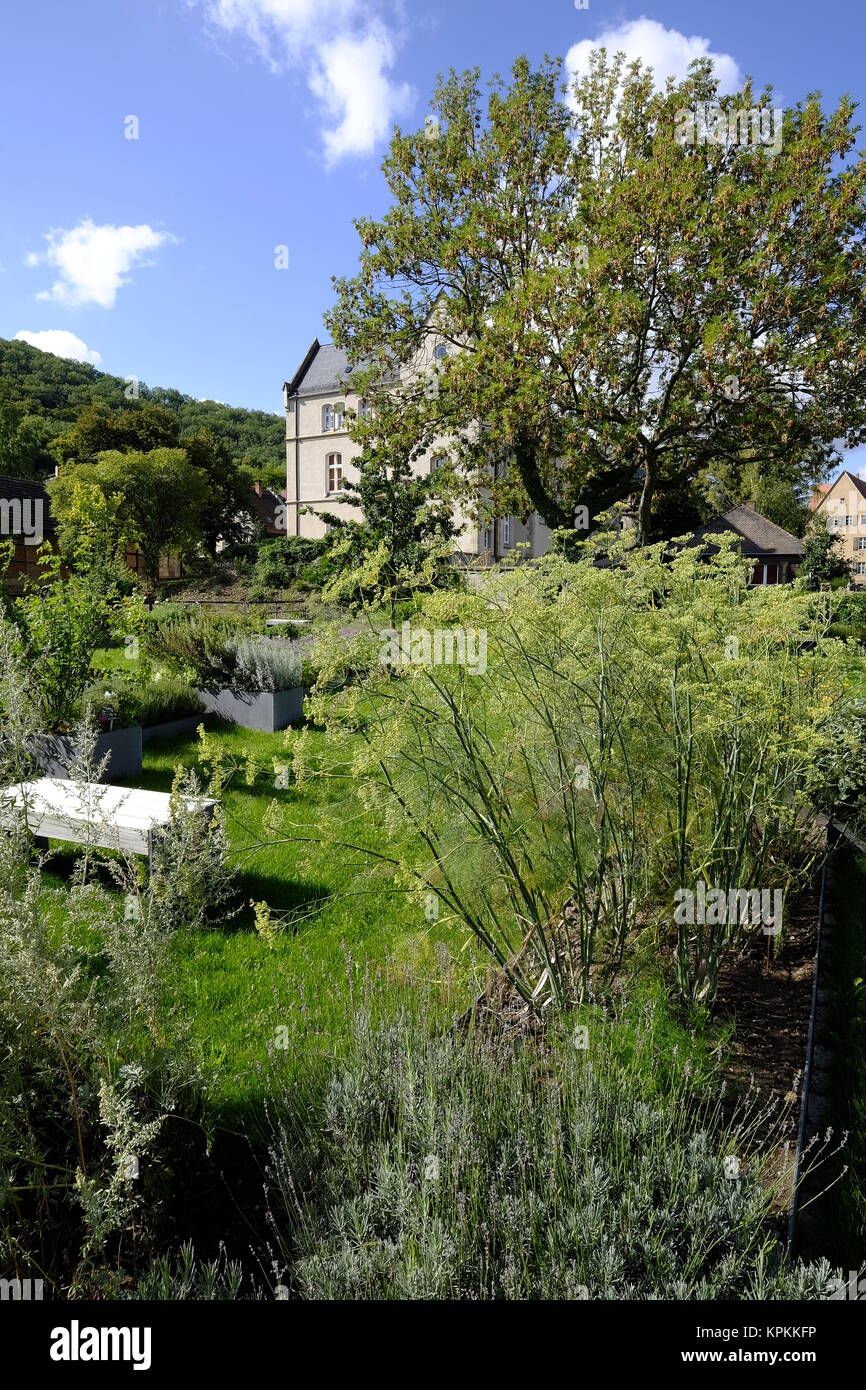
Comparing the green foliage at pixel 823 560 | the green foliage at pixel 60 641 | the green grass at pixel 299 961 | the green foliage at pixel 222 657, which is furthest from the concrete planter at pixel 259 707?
the green foliage at pixel 823 560

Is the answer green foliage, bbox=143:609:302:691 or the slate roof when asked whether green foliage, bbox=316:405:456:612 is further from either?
the slate roof

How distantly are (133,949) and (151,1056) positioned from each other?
1.13 feet

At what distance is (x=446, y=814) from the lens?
3.39 meters

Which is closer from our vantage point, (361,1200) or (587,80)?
(361,1200)

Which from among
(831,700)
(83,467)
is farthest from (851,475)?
(831,700)

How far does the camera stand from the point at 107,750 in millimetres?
6672

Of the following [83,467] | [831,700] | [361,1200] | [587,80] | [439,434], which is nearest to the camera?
[361,1200]

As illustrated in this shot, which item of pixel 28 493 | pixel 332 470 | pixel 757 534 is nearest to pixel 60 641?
pixel 28 493

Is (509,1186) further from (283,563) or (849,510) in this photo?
(849,510)

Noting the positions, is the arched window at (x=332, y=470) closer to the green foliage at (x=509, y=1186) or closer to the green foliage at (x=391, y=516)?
the green foliage at (x=391, y=516)

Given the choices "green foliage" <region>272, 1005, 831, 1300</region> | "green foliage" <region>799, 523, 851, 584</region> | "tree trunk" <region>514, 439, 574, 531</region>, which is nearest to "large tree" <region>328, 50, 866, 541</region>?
"tree trunk" <region>514, 439, 574, 531</region>

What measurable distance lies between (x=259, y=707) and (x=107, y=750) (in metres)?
2.97

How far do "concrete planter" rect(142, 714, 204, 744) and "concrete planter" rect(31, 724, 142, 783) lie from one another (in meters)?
1.14

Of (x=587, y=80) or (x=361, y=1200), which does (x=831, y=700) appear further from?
(x=587, y=80)
